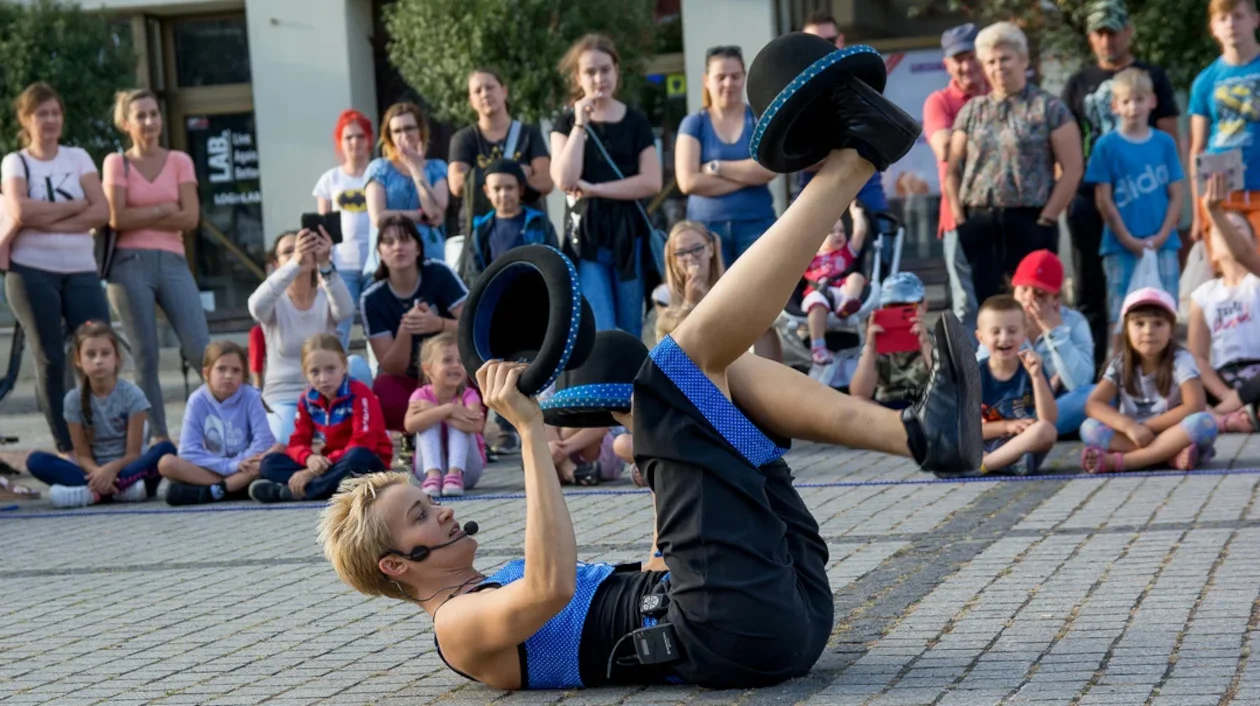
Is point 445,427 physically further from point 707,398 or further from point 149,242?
point 707,398

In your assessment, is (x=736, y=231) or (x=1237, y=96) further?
(x=1237, y=96)

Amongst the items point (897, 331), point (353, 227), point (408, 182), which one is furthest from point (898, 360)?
point (353, 227)

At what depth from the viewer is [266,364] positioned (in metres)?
10.1

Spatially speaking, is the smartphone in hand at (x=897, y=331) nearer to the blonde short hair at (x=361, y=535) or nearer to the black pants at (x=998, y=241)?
the black pants at (x=998, y=241)

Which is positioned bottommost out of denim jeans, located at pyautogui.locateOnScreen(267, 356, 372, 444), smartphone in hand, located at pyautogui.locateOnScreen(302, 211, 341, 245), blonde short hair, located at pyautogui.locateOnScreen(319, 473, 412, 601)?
denim jeans, located at pyautogui.locateOnScreen(267, 356, 372, 444)

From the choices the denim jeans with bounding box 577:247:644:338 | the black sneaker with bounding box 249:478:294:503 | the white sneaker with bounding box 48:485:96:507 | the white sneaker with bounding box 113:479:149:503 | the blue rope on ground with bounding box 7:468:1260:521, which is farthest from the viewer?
the denim jeans with bounding box 577:247:644:338

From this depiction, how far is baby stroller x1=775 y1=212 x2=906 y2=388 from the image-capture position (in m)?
10.1

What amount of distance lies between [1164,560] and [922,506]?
1.72 m

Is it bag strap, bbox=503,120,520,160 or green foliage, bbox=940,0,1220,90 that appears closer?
bag strap, bbox=503,120,520,160

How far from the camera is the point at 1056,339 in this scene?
902 cm

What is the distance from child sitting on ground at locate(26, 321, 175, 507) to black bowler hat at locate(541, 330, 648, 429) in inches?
211

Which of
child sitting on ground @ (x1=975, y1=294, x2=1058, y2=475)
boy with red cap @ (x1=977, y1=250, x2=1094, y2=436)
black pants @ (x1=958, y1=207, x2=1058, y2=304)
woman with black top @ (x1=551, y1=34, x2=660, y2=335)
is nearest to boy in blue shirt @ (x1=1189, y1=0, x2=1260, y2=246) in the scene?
black pants @ (x1=958, y1=207, x2=1058, y2=304)

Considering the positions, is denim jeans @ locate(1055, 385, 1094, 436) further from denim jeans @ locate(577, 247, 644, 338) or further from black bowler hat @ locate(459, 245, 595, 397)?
black bowler hat @ locate(459, 245, 595, 397)

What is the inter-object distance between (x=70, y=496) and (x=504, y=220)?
284 cm
